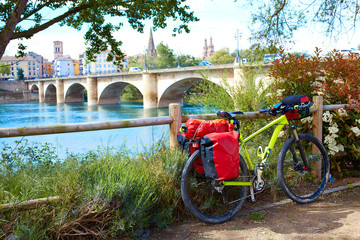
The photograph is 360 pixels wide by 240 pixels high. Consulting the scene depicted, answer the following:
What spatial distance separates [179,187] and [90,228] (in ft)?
2.71

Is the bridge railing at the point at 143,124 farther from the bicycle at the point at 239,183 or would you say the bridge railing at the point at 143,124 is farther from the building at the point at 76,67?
the building at the point at 76,67

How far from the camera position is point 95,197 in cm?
247

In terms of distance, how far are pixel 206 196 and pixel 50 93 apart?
66.3 meters

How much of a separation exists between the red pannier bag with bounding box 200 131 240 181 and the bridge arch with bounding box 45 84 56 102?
2517 inches

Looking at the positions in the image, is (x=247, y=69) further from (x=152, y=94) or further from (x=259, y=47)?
(x=152, y=94)

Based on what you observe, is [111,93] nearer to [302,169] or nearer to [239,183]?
[302,169]

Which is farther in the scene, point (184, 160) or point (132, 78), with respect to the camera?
point (132, 78)

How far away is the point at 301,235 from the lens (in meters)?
2.69

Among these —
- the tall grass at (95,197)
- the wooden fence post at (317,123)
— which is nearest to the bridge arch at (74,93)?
the wooden fence post at (317,123)


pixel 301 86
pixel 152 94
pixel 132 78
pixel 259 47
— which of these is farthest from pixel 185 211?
pixel 132 78

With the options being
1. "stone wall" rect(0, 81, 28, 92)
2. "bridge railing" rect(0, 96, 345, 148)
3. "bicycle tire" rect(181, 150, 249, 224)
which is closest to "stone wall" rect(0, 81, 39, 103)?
"stone wall" rect(0, 81, 28, 92)

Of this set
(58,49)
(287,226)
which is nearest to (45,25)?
(287,226)

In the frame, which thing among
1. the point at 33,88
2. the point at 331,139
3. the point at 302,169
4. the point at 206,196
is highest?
the point at 33,88

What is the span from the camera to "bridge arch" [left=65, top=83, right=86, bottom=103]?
55.4 meters
